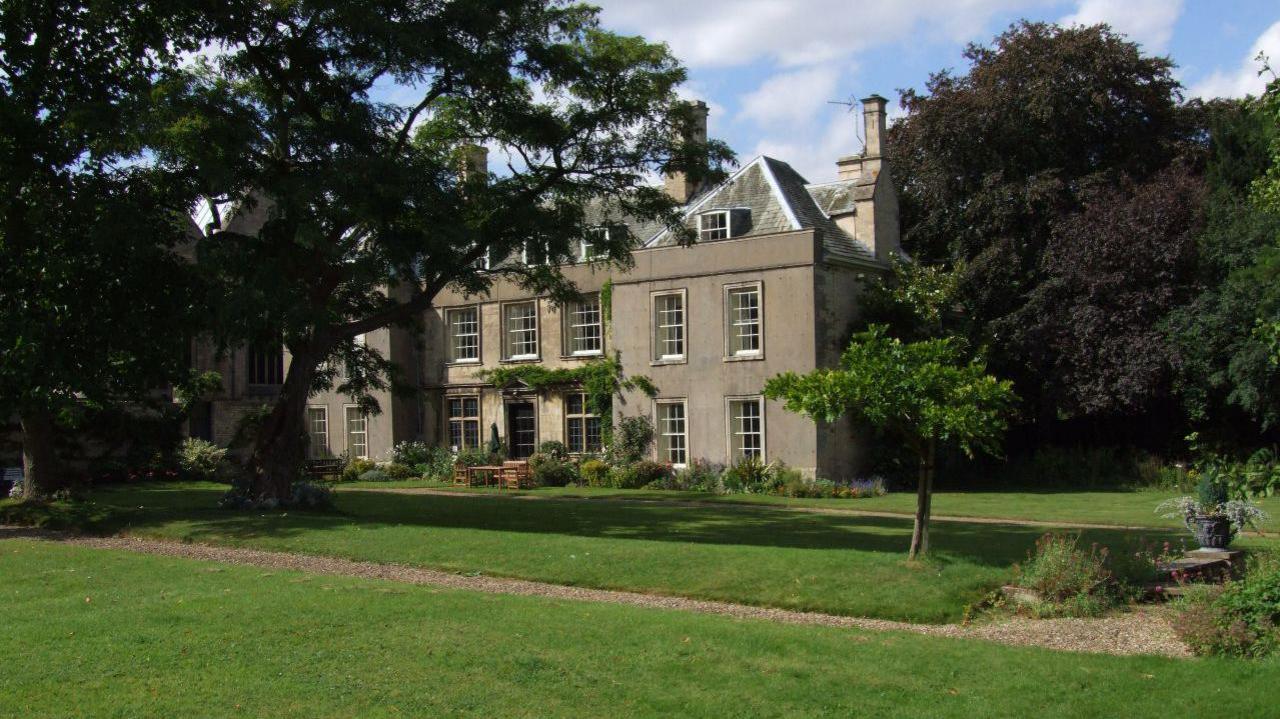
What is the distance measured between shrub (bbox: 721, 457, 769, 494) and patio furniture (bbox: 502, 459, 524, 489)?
5.85 m

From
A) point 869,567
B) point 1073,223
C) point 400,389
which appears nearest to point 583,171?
point 400,389

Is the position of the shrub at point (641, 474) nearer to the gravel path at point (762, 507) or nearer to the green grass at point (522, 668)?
the gravel path at point (762, 507)

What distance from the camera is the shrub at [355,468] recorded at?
115ft

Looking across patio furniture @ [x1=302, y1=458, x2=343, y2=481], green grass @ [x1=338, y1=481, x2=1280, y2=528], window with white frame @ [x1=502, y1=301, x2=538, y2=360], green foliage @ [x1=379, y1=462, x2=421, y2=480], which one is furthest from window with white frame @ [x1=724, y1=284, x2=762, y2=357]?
patio furniture @ [x1=302, y1=458, x2=343, y2=481]

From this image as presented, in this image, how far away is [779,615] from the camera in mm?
11617

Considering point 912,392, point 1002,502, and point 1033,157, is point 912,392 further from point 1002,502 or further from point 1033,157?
point 1033,157

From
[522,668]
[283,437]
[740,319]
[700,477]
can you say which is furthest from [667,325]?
[522,668]

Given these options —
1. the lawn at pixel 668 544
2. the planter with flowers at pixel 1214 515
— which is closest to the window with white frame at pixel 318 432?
the lawn at pixel 668 544

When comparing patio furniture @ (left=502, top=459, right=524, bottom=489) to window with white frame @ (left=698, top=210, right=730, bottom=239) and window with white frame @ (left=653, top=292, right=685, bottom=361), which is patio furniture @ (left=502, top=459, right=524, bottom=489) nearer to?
window with white frame @ (left=653, top=292, right=685, bottom=361)

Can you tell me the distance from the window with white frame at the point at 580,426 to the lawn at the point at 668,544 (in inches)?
339

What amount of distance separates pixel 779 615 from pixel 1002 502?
15628 millimetres

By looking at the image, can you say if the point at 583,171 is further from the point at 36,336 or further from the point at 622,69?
the point at 36,336

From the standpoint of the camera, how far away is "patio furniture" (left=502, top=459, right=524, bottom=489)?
3102 centimetres

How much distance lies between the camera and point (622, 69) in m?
20.0
